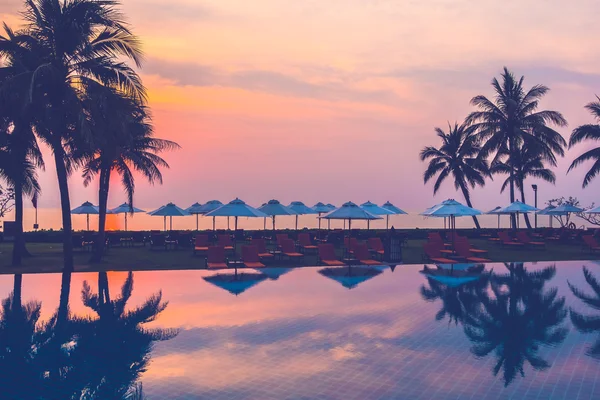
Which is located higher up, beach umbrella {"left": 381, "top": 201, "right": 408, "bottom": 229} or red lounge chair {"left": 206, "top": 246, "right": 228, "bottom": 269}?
beach umbrella {"left": 381, "top": 201, "right": 408, "bottom": 229}

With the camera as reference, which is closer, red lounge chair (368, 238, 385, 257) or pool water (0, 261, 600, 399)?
pool water (0, 261, 600, 399)

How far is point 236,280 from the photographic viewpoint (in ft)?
51.5

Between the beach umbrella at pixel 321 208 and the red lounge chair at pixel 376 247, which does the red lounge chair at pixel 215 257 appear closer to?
the red lounge chair at pixel 376 247

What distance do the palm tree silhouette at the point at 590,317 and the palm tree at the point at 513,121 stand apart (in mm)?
→ 17526

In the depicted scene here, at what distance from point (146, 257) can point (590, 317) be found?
1629 centimetres

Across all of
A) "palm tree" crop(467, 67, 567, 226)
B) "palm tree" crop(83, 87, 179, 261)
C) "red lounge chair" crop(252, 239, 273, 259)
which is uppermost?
"palm tree" crop(467, 67, 567, 226)

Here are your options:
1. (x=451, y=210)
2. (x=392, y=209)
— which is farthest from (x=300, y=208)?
(x=451, y=210)

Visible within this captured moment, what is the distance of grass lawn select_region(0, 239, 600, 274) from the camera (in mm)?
18005

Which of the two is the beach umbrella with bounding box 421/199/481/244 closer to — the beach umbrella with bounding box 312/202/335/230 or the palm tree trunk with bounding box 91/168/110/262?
the beach umbrella with bounding box 312/202/335/230

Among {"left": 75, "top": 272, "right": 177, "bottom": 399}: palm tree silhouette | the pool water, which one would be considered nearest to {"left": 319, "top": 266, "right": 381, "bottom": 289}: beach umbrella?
the pool water

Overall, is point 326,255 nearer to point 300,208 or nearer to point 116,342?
point 116,342

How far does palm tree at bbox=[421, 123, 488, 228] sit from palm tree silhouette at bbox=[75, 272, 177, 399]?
2832 cm

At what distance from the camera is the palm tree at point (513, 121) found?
3188cm

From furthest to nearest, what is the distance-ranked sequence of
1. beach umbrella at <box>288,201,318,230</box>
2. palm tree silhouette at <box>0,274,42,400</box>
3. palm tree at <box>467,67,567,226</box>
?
palm tree at <box>467,67,567,226</box>
beach umbrella at <box>288,201,318,230</box>
palm tree silhouette at <box>0,274,42,400</box>
